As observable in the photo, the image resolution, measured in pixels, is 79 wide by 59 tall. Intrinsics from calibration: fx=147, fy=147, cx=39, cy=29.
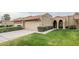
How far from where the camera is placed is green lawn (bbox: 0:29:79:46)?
234cm

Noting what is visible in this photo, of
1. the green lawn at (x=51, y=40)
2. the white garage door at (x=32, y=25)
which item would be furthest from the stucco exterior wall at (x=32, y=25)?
the green lawn at (x=51, y=40)

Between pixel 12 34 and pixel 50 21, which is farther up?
pixel 50 21

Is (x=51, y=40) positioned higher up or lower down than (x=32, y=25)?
lower down

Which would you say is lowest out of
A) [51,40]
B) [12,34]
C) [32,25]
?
[51,40]

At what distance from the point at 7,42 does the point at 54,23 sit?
810mm

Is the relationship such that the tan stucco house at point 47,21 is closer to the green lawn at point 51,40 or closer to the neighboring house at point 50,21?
the neighboring house at point 50,21

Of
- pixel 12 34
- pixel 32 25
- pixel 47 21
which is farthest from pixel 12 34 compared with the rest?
pixel 47 21

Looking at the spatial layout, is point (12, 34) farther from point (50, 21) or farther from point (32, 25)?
point (50, 21)

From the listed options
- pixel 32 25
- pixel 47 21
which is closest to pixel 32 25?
pixel 32 25

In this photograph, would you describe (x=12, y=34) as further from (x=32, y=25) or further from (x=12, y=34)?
(x=32, y=25)

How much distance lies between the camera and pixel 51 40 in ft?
7.70

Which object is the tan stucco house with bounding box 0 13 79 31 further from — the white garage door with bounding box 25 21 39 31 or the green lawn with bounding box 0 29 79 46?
the green lawn with bounding box 0 29 79 46
